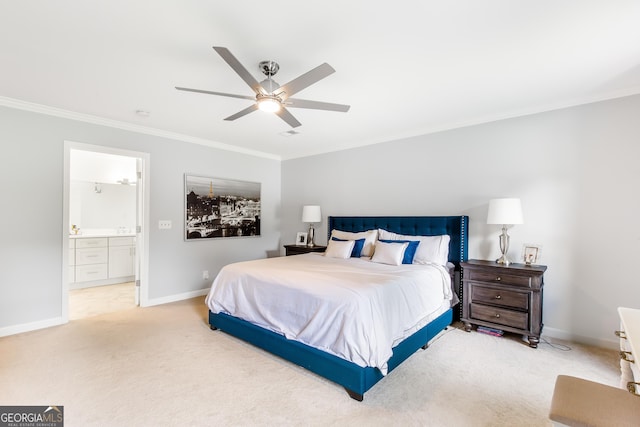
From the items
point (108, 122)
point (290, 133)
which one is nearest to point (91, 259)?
point (108, 122)

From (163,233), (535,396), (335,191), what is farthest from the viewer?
(335,191)

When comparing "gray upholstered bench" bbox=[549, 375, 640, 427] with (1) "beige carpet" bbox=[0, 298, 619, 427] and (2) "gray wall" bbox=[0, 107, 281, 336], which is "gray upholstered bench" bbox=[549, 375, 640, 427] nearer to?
(1) "beige carpet" bbox=[0, 298, 619, 427]

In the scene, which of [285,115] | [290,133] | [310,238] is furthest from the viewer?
[310,238]

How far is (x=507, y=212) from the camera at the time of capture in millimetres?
3152

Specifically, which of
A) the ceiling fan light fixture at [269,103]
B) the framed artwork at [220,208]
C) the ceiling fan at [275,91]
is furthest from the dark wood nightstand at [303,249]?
the ceiling fan light fixture at [269,103]

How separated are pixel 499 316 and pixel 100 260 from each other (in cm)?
637

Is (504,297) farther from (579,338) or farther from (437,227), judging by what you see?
(437,227)

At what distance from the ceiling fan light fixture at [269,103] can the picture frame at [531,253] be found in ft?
10.1

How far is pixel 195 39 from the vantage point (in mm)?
2096

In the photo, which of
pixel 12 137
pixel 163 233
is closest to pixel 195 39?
pixel 12 137

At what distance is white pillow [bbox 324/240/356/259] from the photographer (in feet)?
13.1

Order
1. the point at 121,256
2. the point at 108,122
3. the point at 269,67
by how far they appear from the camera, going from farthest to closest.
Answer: the point at 121,256, the point at 108,122, the point at 269,67

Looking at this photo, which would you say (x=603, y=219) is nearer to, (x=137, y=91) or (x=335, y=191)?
(x=335, y=191)

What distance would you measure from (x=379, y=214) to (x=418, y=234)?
778 millimetres
